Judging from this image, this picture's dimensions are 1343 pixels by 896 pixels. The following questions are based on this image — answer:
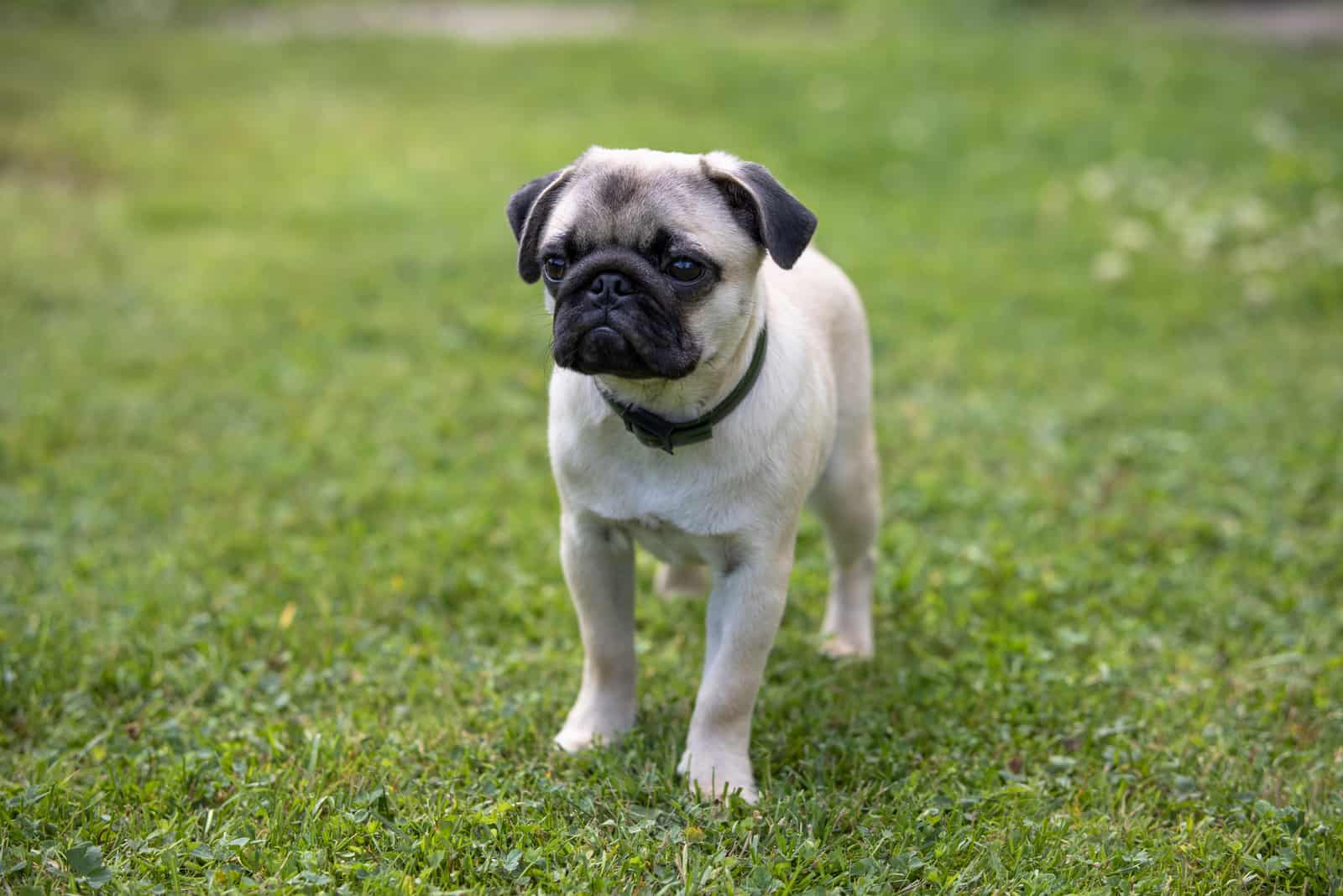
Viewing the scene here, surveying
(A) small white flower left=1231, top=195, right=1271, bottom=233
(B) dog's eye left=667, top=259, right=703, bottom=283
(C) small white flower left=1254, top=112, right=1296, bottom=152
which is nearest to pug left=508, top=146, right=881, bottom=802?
(B) dog's eye left=667, top=259, right=703, bottom=283

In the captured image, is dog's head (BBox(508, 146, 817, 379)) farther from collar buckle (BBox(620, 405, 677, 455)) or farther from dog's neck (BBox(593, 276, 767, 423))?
collar buckle (BBox(620, 405, 677, 455))

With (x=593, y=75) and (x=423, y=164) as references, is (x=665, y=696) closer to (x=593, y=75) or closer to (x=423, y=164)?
(x=423, y=164)

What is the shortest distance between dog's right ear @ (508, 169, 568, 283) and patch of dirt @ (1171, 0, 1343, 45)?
14.9 meters

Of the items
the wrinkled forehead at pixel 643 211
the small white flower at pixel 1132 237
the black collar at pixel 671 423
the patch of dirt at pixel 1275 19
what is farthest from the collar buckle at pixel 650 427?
the patch of dirt at pixel 1275 19

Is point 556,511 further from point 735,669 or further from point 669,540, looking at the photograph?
point 735,669

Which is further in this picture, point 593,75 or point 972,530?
point 593,75

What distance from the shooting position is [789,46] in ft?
49.1

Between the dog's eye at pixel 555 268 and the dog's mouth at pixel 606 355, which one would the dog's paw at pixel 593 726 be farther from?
the dog's eye at pixel 555 268

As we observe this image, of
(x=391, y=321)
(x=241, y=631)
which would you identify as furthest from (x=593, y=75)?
(x=241, y=631)

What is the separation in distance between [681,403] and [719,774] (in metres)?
1.13

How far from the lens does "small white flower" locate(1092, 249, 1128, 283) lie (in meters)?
9.16

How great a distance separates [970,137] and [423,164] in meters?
5.54

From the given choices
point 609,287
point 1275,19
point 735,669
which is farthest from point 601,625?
point 1275,19

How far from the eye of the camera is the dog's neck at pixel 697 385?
338 centimetres
